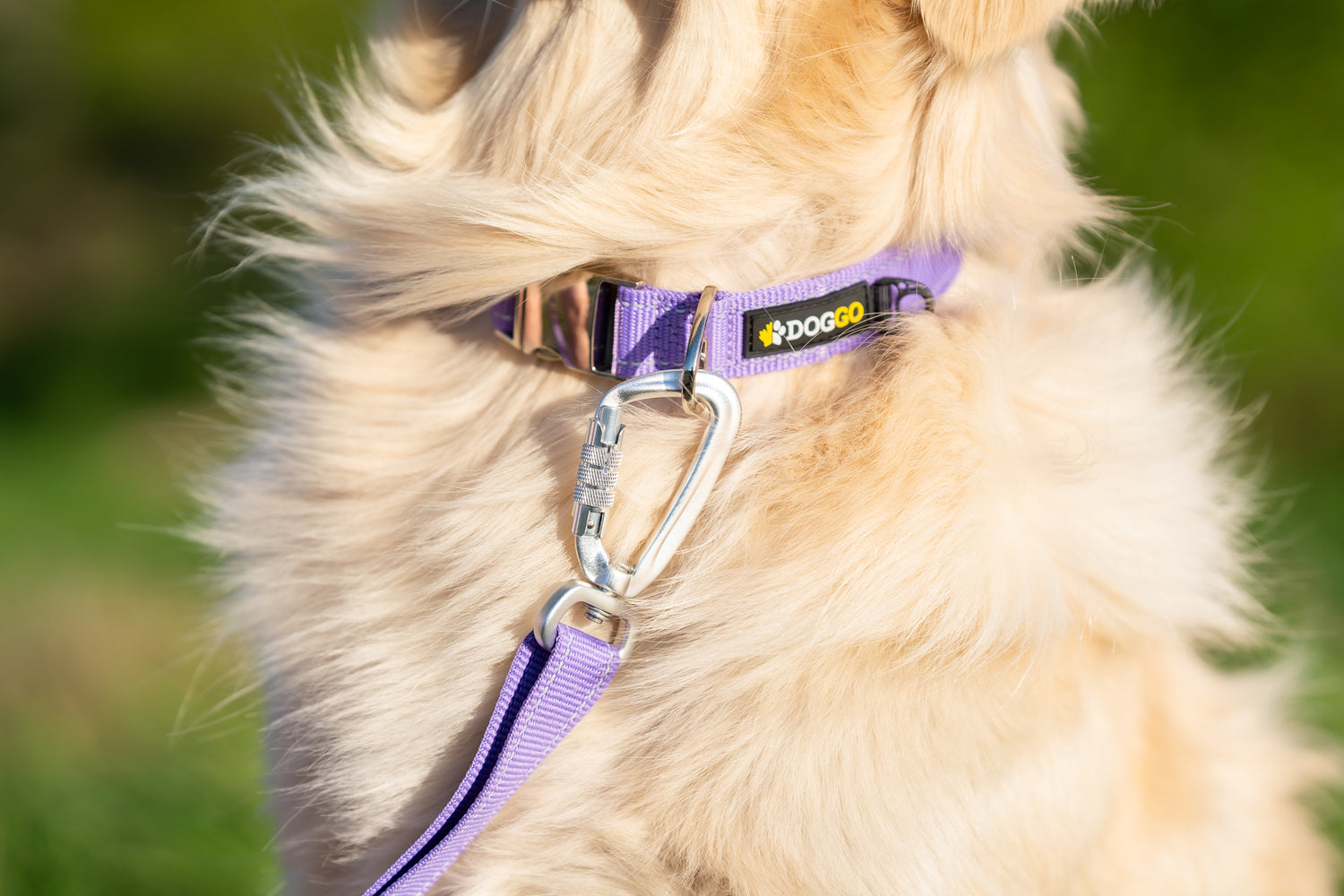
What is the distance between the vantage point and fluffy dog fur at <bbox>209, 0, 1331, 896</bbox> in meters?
1.24

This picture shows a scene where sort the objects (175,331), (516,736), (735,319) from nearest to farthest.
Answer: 1. (516,736)
2. (735,319)
3. (175,331)

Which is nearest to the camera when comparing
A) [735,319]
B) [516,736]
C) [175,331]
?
[516,736]

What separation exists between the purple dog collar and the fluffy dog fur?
0.13 ft

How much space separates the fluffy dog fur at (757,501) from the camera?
4.06ft

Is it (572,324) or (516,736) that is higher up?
(572,324)

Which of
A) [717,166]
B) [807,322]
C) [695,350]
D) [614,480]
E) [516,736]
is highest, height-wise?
[717,166]

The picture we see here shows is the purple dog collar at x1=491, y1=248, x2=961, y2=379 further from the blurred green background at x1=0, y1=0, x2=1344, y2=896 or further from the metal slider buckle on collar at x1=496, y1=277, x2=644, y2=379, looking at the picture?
the blurred green background at x1=0, y1=0, x2=1344, y2=896

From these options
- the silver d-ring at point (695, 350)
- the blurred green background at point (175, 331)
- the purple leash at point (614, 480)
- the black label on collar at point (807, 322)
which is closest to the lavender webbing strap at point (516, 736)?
the purple leash at point (614, 480)

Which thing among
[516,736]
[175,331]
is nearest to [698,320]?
[516,736]

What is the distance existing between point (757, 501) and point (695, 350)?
0.67 ft

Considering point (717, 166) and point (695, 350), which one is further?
point (717, 166)

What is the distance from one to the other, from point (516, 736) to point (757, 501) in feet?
1.29

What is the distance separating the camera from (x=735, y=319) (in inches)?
51.2

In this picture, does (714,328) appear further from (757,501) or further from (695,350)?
(757,501)
